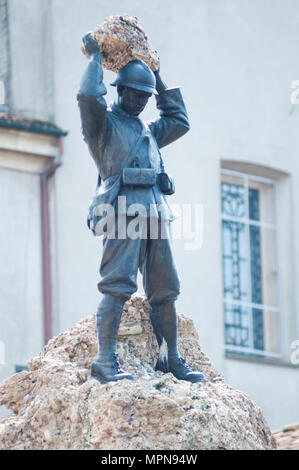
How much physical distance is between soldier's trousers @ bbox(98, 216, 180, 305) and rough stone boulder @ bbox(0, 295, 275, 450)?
359 millimetres

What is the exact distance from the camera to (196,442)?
912 centimetres

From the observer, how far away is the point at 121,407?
9.03 m

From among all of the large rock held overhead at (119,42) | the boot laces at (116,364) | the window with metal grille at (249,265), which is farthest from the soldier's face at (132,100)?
the window with metal grille at (249,265)

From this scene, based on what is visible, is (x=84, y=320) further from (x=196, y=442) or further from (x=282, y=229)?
(x=282, y=229)

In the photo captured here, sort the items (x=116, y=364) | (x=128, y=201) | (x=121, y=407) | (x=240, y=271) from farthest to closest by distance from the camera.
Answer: (x=240, y=271)
(x=128, y=201)
(x=116, y=364)
(x=121, y=407)

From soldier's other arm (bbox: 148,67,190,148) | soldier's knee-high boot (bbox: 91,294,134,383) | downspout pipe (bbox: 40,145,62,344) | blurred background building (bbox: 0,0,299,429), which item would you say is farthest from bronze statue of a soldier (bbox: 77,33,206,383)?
downspout pipe (bbox: 40,145,62,344)

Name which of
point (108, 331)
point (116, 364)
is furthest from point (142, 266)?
point (116, 364)

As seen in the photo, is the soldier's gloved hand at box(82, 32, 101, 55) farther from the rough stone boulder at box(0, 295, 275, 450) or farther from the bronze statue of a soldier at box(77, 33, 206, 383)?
the rough stone boulder at box(0, 295, 275, 450)

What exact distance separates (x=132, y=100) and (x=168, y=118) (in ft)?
1.67

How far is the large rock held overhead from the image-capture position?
9867 mm

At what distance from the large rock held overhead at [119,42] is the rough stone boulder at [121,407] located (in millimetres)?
1764

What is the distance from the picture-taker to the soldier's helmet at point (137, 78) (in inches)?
388

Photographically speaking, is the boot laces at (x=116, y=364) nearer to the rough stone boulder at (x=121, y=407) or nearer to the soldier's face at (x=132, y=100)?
the rough stone boulder at (x=121, y=407)

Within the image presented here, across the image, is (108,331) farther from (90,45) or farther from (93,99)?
(90,45)
